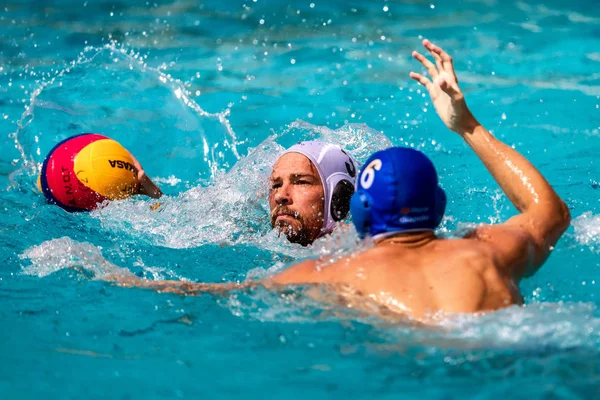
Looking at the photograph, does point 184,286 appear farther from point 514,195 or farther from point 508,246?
point 514,195

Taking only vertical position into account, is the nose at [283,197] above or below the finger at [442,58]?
below

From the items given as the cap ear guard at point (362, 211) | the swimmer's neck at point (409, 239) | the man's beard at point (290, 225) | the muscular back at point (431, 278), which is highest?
the cap ear guard at point (362, 211)

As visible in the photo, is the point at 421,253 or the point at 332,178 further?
the point at 332,178

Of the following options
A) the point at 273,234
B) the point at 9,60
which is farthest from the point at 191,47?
the point at 273,234

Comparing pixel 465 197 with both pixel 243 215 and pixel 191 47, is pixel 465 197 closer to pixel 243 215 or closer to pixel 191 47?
pixel 243 215

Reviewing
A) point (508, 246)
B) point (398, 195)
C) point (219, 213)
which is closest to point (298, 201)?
point (219, 213)

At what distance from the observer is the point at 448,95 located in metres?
3.89

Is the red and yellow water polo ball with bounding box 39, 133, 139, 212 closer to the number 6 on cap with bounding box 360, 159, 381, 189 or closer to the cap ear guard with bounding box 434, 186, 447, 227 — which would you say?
the number 6 on cap with bounding box 360, 159, 381, 189

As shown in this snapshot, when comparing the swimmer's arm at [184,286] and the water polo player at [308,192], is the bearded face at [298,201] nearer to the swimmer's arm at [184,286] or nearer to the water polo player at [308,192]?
the water polo player at [308,192]

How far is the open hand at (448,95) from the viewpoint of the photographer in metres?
3.84

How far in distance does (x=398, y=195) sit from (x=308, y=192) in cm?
162

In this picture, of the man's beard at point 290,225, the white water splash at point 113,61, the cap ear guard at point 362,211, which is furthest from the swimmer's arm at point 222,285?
the white water splash at point 113,61

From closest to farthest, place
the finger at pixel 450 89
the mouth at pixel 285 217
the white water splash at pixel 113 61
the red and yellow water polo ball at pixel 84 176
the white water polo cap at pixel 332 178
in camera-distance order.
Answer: the finger at pixel 450 89, the mouth at pixel 285 217, the white water polo cap at pixel 332 178, the red and yellow water polo ball at pixel 84 176, the white water splash at pixel 113 61

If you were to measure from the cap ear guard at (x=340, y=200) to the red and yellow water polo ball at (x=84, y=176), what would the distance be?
1.39m
